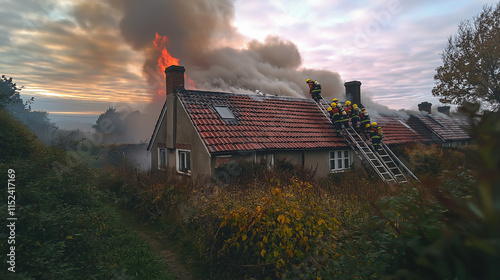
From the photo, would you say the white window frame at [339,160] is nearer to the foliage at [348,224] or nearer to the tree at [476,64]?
the foliage at [348,224]

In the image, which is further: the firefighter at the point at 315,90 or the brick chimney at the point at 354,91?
the brick chimney at the point at 354,91

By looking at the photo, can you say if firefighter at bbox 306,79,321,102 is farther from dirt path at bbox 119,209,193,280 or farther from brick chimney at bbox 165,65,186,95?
dirt path at bbox 119,209,193,280

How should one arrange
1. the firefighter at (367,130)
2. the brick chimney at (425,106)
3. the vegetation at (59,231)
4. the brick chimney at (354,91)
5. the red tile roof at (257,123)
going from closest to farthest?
the vegetation at (59,231) < the red tile roof at (257,123) < the firefighter at (367,130) < the brick chimney at (354,91) < the brick chimney at (425,106)

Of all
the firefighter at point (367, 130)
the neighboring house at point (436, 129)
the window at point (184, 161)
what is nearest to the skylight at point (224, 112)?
the window at point (184, 161)

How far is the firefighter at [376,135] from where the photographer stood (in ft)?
46.6

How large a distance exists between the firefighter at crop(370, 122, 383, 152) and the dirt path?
1146cm

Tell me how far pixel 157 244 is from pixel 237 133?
5758mm

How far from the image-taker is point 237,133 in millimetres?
12000

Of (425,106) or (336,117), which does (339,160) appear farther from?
(425,106)

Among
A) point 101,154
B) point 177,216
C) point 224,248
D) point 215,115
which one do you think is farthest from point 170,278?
point 101,154

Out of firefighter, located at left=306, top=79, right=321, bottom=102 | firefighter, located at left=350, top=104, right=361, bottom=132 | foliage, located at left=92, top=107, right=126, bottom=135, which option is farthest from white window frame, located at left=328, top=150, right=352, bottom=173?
foliage, located at left=92, top=107, right=126, bottom=135

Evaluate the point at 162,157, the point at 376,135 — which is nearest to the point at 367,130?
the point at 376,135

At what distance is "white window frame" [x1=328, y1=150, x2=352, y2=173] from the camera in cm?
1414

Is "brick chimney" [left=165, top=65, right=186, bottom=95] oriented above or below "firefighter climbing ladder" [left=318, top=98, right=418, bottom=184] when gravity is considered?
above
